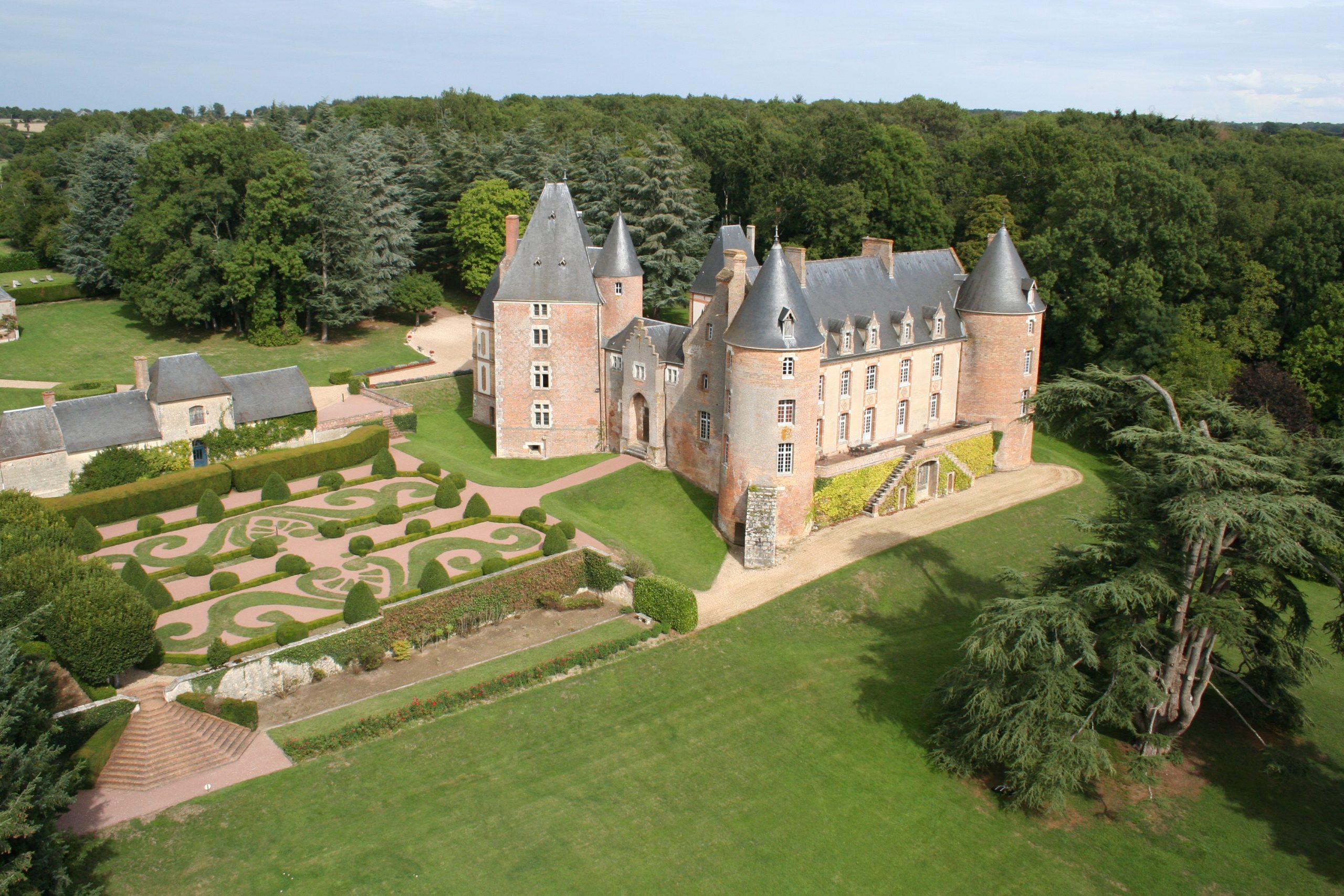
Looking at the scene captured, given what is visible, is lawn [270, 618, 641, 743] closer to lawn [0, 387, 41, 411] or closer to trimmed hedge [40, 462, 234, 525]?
trimmed hedge [40, 462, 234, 525]

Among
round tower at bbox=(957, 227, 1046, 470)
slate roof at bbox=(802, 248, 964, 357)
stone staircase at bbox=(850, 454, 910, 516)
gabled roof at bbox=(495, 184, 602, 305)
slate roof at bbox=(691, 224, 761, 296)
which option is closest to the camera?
stone staircase at bbox=(850, 454, 910, 516)

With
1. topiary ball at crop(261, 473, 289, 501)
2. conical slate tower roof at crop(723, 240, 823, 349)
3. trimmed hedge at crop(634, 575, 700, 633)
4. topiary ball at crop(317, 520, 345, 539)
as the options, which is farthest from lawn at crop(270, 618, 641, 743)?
topiary ball at crop(261, 473, 289, 501)

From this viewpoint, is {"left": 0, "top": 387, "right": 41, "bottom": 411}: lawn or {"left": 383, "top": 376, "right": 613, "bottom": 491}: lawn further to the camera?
{"left": 0, "top": 387, "right": 41, "bottom": 411}: lawn

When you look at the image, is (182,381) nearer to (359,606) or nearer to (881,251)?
(359,606)

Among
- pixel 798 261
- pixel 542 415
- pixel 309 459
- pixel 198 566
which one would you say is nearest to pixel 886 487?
pixel 798 261

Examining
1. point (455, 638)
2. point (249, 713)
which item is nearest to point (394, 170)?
point (455, 638)

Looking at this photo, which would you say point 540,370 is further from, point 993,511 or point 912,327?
point 993,511

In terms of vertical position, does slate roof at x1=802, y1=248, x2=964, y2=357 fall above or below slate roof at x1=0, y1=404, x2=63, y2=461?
above
